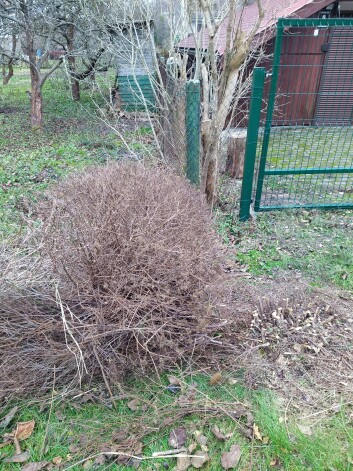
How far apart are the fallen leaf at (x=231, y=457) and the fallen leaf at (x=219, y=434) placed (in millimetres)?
66

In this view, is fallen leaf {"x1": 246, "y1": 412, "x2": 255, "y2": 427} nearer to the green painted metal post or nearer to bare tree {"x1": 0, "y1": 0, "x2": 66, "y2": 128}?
the green painted metal post

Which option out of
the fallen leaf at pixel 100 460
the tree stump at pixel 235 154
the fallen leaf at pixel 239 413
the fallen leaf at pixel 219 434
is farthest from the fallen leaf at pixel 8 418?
the tree stump at pixel 235 154

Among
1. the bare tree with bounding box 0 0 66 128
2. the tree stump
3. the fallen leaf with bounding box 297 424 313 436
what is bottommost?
the fallen leaf with bounding box 297 424 313 436

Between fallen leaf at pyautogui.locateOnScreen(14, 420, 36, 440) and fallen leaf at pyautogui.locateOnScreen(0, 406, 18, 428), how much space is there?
7 centimetres

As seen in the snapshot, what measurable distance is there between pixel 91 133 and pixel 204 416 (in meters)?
9.04

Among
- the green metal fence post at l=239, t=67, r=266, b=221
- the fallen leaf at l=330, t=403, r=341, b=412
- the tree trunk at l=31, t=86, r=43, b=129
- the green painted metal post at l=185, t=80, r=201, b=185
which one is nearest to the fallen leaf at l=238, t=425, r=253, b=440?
the fallen leaf at l=330, t=403, r=341, b=412

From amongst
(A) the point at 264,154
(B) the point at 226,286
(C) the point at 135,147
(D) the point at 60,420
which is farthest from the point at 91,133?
(D) the point at 60,420

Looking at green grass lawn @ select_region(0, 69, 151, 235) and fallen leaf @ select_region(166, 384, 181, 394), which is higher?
fallen leaf @ select_region(166, 384, 181, 394)

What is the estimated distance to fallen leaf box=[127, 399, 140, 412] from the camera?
7.38 feet

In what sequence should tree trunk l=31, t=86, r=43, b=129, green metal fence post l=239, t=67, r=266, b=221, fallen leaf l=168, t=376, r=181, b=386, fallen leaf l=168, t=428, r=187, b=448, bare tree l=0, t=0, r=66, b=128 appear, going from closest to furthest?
fallen leaf l=168, t=428, r=187, b=448 < fallen leaf l=168, t=376, r=181, b=386 < green metal fence post l=239, t=67, r=266, b=221 < bare tree l=0, t=0, r=66, b=128 < tree trunk l=31, t=86, r=43, b=129

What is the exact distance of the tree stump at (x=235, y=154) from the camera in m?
5.95

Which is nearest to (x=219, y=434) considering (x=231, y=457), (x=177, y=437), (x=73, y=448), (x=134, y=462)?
(x=231, y=457)

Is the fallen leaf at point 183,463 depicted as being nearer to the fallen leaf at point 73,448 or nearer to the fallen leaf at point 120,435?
the fallen leaf at point 120,435

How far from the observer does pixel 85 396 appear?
7.64ft
